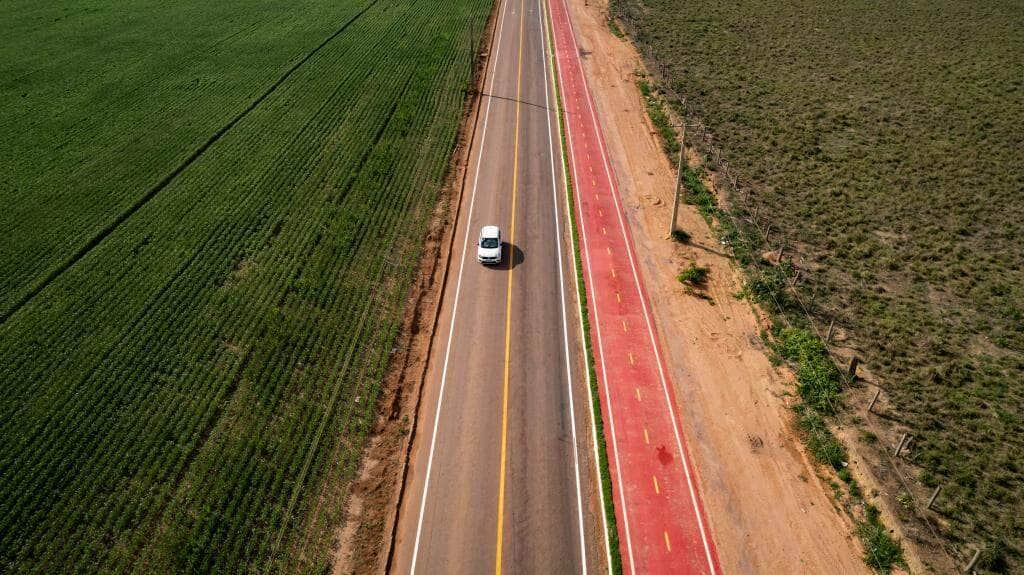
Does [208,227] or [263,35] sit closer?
[208,227]

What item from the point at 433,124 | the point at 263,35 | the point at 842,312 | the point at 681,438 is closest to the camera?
the point at 681,438

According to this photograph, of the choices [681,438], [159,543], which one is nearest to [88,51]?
[159,543]

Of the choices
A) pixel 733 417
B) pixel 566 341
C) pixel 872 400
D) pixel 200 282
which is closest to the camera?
pixel 872 400

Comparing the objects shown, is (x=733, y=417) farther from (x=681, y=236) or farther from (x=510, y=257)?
(x=510, y=257)

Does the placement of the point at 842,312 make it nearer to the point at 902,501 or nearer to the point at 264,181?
the point at 902,501

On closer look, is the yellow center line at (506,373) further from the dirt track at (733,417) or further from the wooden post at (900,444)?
the wooden post at (900,444)

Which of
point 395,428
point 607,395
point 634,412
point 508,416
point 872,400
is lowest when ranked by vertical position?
point 395,428

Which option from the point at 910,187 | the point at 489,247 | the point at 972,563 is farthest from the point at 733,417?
the point at 910,187
